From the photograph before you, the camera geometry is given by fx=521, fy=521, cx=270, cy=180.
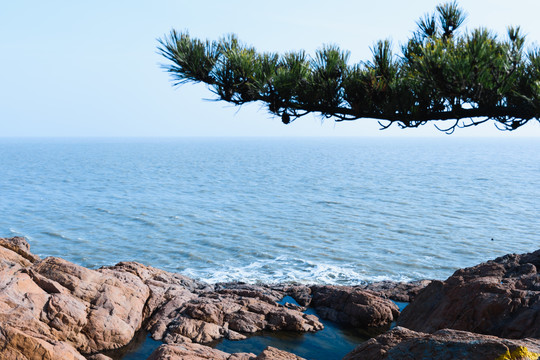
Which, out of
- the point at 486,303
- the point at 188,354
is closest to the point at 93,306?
the point at 188,354

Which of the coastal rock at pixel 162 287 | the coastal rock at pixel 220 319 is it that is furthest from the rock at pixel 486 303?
the coastal rock at pixel 162 287

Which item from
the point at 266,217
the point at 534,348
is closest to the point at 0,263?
the point at 534,348

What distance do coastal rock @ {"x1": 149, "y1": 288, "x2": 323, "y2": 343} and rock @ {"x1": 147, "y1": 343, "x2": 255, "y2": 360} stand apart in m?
1.99

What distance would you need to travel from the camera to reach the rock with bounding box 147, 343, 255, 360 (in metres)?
7.33

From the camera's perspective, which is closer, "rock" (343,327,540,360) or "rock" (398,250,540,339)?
"rock" (343,327,540,360)

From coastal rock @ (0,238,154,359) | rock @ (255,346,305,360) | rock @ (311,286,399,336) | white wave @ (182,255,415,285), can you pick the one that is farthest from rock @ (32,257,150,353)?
white wave @ (182,255,415,285)

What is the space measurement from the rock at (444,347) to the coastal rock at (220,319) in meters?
5.54

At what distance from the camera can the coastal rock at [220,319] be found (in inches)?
402

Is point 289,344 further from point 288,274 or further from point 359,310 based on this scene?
point 288,274

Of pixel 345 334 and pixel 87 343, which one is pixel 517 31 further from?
pixel 87 343

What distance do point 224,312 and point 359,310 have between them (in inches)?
119

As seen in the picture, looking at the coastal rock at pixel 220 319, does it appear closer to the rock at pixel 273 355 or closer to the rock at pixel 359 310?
the rock at pixel 359 310

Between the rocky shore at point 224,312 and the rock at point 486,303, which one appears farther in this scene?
the rock at point 486,303

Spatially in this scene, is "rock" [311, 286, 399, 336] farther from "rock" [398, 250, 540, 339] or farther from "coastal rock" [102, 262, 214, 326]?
"coastal rock" [102, 262, 214, 326]
